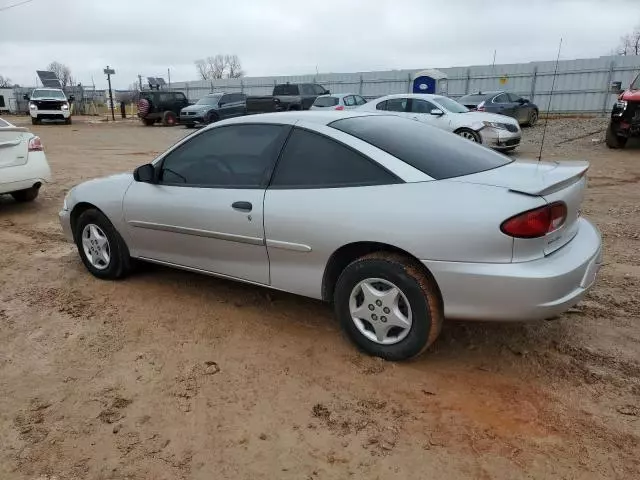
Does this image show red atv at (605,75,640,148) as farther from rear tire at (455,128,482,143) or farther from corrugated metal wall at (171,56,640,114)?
corrugated metal wall at (171,56,640,114)

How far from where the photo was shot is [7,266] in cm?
538

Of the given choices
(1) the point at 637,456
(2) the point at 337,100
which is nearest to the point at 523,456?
(1) the point at 637,456

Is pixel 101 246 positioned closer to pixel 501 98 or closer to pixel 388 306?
pixel 388 306

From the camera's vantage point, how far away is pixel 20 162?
7.35m

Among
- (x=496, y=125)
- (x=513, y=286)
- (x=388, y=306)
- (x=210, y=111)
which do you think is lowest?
(x=210, y=111)

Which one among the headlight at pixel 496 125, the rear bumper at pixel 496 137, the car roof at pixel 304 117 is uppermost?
the car roof at pixel 304 117

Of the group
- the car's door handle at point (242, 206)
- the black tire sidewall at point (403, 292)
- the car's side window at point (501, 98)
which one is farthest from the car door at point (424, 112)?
the black tire sidewall at point (403, 292)

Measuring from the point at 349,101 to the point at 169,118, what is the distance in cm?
1139

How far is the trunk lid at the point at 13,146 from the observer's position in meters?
7.13

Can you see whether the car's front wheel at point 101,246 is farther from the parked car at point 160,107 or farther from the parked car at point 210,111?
the parked car at point 160,107

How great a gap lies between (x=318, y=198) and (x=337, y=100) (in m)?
16.4

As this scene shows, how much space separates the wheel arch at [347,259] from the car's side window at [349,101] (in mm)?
16346

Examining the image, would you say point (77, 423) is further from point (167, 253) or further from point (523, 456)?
point (523, 456)

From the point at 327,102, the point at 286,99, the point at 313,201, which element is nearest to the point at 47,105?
the point at 286,99
